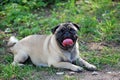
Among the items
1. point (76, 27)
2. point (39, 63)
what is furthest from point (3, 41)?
point (76, 27)

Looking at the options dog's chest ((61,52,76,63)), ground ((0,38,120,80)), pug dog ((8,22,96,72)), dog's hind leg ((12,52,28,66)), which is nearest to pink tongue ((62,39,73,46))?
pug dog ((8,22,96,72))

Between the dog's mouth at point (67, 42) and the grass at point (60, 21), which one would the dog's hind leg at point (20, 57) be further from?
the dog's mouth at point (67, 42)

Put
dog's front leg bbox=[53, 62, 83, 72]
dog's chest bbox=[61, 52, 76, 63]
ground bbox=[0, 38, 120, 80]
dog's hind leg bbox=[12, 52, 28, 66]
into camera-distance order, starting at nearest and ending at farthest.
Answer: ground bbox=[0, 38, 120, 80] < dog's front leg bbox=[53, 62, 83, 72] < dog's chest bbox=[61, 52, 76, 63] < dog's hind leg bbox=[12, 52, 28, 66]

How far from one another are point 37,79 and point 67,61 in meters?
0.76

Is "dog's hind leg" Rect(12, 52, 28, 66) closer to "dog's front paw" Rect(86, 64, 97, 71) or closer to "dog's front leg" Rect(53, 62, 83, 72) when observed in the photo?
"dog's front leg" Rect(53, 62, 83, 72)

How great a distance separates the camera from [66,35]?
651 cm

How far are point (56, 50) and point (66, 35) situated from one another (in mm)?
412

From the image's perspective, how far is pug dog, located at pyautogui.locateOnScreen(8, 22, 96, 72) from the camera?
655 cm

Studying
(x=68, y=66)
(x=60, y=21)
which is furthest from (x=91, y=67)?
(x=60, y=21)

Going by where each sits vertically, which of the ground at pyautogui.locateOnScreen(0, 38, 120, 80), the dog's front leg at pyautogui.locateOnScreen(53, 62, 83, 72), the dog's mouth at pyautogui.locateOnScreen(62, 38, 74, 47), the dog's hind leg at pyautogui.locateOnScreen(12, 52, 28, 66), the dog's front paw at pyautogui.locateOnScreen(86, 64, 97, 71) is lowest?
the ground at pyautogui.locateOnScreen(0, 38, 120, 80)

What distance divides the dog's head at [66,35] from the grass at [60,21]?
0.48m

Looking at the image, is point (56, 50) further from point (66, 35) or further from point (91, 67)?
point (91, 67)

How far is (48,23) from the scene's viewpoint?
9164mm

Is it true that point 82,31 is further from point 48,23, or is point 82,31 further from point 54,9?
point 54,9
